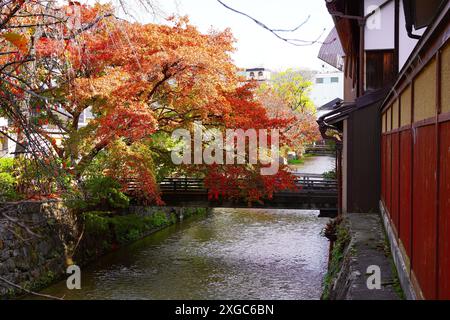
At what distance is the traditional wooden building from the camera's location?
3.85 metres

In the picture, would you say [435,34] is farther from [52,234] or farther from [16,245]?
[52,234]

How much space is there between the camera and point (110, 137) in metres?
14.3

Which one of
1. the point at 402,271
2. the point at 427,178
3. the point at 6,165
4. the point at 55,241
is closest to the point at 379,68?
the point at 402,271

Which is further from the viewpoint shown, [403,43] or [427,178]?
[403,43]

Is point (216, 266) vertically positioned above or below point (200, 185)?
below

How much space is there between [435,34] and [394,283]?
10.9 ft

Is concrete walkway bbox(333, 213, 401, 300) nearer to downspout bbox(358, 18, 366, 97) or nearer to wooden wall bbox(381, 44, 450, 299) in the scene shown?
wooden wall bbox(381, 44, 450, 299)

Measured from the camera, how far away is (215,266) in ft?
51.9

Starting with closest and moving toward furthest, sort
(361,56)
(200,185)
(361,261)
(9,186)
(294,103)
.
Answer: (361,261), (361,56), (9,186), (200,185), (294,103)

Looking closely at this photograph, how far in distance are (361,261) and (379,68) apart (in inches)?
240

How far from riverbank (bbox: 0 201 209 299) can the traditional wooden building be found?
7.06 m

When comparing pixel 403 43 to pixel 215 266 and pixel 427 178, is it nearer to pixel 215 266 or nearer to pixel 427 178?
pixel 427 178

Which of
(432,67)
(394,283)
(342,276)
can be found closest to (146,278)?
(342,276)

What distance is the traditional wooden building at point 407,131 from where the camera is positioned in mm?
3848
